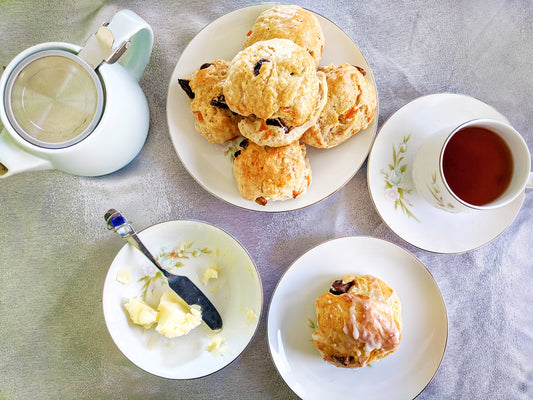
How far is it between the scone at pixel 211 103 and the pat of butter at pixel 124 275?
455mm

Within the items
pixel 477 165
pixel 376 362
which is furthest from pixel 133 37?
pixel 376 362

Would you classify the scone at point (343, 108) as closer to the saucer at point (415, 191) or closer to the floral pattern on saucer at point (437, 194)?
the saucer at point (415, 191)

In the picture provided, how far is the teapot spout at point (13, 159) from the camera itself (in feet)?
3.05

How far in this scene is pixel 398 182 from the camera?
125cm

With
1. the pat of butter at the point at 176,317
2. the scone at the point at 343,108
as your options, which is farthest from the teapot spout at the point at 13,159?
the scone at the point at 343,108

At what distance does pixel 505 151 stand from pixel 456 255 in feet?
1.25

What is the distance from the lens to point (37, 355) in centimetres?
133

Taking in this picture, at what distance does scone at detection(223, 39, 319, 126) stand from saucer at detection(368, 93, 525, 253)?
329 mm

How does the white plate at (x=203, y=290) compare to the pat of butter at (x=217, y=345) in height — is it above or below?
above

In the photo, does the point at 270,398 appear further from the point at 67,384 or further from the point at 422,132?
the point at 422,132

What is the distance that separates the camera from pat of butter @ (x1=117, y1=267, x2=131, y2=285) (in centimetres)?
123

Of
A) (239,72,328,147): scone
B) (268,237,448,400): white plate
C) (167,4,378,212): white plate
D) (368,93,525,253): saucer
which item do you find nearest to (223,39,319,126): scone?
(239,72,328,147): scone

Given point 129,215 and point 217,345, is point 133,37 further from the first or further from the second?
point 217,345

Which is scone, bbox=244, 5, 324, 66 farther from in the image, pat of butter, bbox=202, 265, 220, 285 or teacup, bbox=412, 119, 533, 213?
pat of butter, bbox=202, 265, 220, 285
